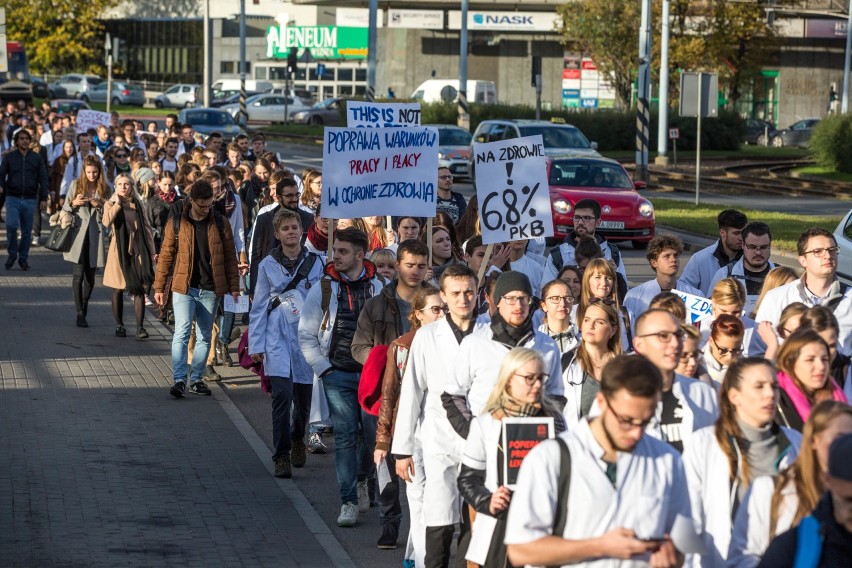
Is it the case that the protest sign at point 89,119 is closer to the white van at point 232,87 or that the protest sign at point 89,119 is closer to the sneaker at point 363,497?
the sneaker at point 363,497

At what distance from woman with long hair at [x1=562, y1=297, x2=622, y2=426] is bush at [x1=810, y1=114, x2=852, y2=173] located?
1563 inches

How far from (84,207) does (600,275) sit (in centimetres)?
910

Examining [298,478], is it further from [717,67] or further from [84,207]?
[717,67]

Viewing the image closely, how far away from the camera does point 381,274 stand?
9141mm

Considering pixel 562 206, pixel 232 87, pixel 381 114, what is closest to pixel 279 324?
pixel 381 114

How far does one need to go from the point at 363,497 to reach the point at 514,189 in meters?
2.28

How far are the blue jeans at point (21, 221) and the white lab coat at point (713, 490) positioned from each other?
16.6 metres

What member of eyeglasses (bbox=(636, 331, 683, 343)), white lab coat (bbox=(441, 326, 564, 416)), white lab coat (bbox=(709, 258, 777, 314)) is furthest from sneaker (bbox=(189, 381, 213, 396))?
eyeglasses (bbox=(636, 331, 683, 343))

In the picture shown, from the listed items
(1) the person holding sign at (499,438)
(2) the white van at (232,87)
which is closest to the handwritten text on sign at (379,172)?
(1) the person holding sign at (499,438)

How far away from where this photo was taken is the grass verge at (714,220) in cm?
2606

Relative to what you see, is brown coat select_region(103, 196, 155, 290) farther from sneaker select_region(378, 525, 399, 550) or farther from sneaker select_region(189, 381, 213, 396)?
sneaker select_region(378, 525, 399, 550)

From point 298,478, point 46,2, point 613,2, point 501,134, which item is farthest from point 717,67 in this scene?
Result: point 298,478

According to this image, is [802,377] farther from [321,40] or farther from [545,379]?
[321,40]

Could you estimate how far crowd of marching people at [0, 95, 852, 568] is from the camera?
4543mm
